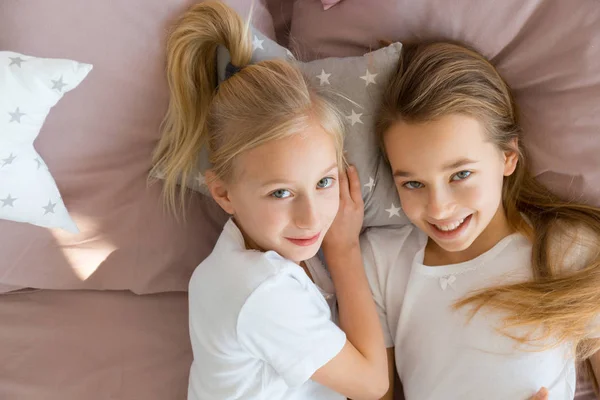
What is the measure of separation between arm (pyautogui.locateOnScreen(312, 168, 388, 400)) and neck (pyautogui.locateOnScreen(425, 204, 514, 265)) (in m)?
0.20

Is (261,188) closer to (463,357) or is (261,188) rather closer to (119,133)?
(119,133)

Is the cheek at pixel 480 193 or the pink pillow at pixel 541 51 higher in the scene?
the pink pillow at pixel 541 51

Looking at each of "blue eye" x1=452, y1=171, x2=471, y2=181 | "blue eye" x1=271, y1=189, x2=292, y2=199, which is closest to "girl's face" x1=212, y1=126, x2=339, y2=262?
"blue eye" x1=271, y1=189, x2=292, y2=199

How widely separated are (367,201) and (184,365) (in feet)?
1.82

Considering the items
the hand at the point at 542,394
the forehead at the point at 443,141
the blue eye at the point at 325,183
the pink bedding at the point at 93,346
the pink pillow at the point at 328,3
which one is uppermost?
the pink pillow at the point at 328,3

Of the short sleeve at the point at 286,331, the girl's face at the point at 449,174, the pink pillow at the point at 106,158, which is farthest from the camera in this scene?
the pink pillow at the point at 106,158

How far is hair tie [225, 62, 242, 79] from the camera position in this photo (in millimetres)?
1166

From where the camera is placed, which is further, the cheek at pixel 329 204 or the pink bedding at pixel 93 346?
→ the pink bedding at pixel 93 346

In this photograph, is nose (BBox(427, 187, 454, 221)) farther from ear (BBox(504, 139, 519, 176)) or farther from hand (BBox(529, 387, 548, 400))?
hand (BBox(529, 387, 548, 400))

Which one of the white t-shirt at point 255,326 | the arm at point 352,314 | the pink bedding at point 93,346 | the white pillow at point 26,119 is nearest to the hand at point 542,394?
the arm at point 352,314

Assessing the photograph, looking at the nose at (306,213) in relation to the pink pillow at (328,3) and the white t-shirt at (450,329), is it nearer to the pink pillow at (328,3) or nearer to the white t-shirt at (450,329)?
the white t-shirt at (450,329)

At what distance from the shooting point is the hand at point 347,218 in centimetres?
125

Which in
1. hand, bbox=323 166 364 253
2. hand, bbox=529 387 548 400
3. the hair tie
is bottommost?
hand, bbox=529 387 548 400

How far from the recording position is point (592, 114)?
1.18 meters
